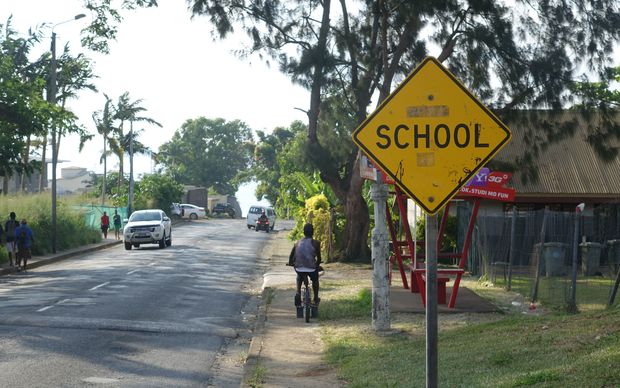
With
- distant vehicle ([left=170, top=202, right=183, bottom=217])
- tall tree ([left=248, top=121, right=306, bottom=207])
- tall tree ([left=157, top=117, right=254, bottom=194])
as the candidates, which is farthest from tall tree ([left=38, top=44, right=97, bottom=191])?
tall tree ([left=157, top=117, right=254, bottom=194])

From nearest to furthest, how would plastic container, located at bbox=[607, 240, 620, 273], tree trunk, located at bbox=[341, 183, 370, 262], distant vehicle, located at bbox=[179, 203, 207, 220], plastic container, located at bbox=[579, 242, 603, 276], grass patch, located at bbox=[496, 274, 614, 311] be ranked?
1. grass patch, located at bbox=[496, 274, 614, 311]
2. plastic container, located at bbox=[607, 240, 620, 273]
3. plastic container, located at bbox=[579, 242, 603, 276]
4. tree trunk, located at bbox=[341, 183, 370, 262]
5. distant vehicle, located at bbox=[179, 203, 207, 220]

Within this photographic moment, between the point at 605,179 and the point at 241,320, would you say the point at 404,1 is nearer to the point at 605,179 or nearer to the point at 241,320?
the point at 605,179

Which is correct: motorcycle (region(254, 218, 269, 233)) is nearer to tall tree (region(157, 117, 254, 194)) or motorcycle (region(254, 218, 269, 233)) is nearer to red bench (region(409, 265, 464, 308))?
red bench (region(409, 265, 464, 308))

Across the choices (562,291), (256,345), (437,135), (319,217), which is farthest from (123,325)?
(319,217)

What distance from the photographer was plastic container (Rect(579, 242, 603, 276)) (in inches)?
1005

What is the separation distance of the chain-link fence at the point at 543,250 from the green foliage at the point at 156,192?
5182 cm

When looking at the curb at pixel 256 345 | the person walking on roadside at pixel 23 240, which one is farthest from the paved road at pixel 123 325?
the person walking on roadside at pixel 23 240

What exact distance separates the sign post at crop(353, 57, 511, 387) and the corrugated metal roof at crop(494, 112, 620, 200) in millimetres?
22595

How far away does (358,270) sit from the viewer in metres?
29.8

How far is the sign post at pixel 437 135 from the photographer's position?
6.42 m

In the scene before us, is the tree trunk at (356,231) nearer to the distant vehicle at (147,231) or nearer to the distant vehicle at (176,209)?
the distant vehicle at (147,231)

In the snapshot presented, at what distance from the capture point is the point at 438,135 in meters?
A: 6.46

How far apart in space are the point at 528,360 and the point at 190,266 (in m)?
21.5

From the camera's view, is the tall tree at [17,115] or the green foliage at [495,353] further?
the tall tree at [17,115]
